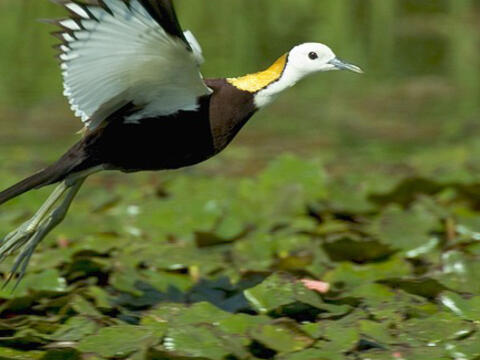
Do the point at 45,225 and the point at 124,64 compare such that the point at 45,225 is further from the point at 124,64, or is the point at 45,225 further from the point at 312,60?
the point at 312,60

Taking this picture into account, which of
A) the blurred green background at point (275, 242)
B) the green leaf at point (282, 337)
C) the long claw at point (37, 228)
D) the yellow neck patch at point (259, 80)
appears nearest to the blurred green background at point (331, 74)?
the blurred green background at point (275, 242)

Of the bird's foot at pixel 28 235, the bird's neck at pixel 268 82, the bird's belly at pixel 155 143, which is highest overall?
the bird's neck at pixel 268 82

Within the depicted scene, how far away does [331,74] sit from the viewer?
33.9 feet

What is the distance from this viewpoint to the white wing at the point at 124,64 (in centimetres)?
361

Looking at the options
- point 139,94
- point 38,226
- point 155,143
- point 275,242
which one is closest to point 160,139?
point 155,143

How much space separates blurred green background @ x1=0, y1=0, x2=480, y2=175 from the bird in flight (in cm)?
289

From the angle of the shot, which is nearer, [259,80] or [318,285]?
[259,80]

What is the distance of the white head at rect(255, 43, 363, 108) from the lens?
4.09 meters

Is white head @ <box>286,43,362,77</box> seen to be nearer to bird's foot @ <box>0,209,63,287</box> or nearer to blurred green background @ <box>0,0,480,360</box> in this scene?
blurred green background @ <box>0,0,480,360</box>

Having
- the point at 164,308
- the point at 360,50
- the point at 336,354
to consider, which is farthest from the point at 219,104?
the point at 360,50

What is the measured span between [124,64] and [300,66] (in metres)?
0.76

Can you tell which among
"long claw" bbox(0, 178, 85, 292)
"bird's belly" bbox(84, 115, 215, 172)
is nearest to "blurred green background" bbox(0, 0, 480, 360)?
"long claw" bbox(0, 178, 85, 292)

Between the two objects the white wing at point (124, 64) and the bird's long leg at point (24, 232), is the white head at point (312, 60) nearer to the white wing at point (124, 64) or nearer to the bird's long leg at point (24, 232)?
the white wing at point (124, 64)

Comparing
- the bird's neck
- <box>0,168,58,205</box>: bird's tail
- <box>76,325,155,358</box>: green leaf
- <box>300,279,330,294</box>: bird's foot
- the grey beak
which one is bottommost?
<box>300,279,330,294</box>: bird's foot
